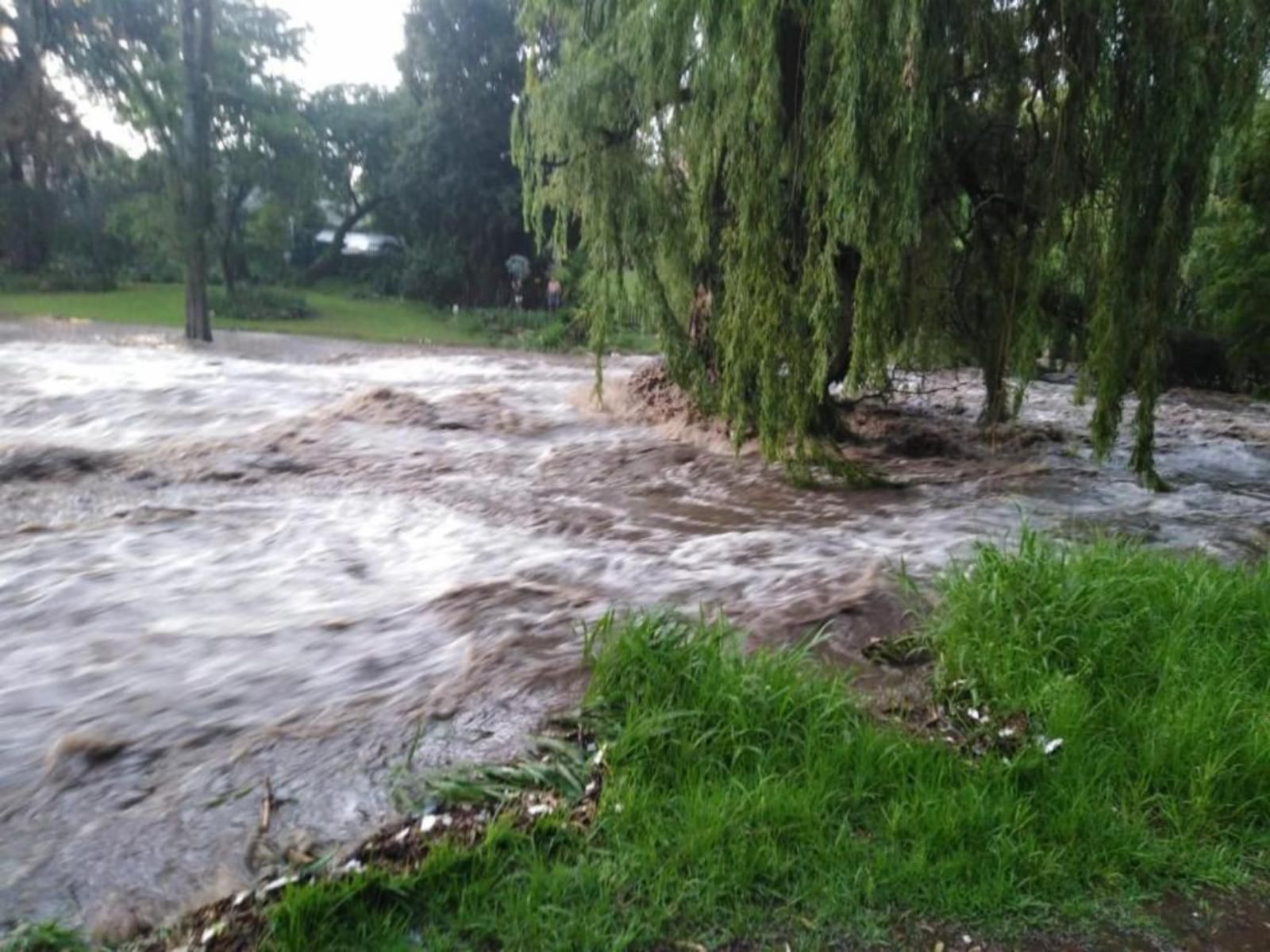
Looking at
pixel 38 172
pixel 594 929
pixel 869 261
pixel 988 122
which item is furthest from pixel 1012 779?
pixel 38 172

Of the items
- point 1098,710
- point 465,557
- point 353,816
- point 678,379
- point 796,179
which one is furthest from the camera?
point 678,379

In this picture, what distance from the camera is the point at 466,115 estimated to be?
116 ft

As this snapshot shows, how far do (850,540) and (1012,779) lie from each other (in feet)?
12.5

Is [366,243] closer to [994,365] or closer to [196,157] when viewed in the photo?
[196,157]

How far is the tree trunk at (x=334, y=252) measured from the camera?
1671 inches

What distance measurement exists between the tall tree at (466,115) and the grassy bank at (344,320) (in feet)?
13.1

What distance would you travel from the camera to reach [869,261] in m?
8.08

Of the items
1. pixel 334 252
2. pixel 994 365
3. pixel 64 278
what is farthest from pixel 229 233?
pixel 994 365

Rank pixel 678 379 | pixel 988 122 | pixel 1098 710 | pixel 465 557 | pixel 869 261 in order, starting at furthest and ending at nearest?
pixel 678 379 < pixel 988 122 < pixel 869 261 < pixel 465 557 < pixel 1098 710

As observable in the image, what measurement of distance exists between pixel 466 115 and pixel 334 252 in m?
11.5

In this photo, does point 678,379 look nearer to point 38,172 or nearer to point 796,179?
point 796,179

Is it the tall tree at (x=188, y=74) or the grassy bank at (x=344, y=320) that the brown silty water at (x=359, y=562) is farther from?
the grassy bank at (x=344, y=320)

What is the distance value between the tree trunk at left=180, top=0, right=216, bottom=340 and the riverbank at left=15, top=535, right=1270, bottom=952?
2158 centimetres

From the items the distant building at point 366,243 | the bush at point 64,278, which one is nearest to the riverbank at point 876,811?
the bush at point 64,278
